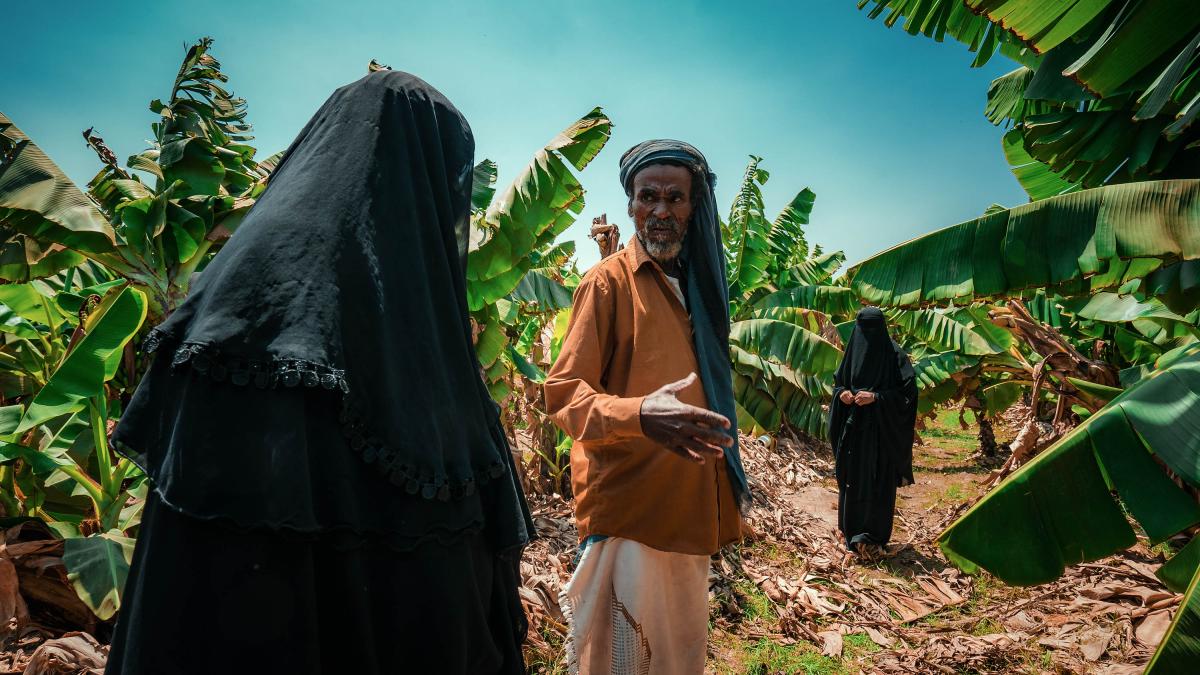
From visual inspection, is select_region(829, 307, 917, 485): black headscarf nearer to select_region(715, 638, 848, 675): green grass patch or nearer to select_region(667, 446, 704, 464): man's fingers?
select_region(715, 638, 848, 675): green grass patch

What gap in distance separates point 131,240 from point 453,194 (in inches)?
159

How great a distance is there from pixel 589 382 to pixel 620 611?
820 millimetres

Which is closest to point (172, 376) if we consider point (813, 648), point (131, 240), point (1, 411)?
point (1, 411)

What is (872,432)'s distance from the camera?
645cm

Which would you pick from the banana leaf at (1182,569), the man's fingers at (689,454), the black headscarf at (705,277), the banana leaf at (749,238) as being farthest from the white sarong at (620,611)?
the banana leaf at (749,238)

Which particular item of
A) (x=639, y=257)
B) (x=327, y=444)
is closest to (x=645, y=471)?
(x=639, y=257)

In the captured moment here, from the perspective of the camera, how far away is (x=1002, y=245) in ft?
10.5

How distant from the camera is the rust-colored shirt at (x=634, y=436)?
6.99 ft

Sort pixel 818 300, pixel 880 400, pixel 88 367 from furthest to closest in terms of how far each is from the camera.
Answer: pixel 818 300 → pixel 880 400 → pixel 88 367

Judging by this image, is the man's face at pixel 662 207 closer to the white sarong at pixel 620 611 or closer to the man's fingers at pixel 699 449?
the man's fingers at pixel 699 449

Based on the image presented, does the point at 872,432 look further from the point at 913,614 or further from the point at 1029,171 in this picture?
the point at 1029,171

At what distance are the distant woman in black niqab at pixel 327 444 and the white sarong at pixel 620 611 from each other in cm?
74

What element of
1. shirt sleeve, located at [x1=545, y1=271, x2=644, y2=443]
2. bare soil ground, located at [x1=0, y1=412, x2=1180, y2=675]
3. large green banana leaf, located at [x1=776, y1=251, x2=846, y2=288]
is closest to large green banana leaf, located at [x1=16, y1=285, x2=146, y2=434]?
bare soil ground, located at [x1=0, y1=412, x2=1180, y2=675]

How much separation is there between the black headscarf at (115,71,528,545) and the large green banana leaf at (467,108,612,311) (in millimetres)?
3493
